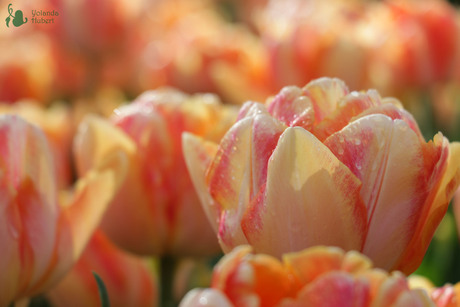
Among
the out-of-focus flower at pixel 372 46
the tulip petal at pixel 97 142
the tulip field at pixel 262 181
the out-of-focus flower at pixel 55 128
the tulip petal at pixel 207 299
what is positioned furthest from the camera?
the out-of-focus flower at pixel 372 46

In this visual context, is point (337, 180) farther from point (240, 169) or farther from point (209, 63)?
point (209, 63)

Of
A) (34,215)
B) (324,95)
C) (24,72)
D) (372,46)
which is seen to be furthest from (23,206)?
(24,72)

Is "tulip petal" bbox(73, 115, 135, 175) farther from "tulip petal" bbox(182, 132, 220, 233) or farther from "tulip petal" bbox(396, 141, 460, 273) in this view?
"tulip petal" bbox(396, 141, 460, 273)

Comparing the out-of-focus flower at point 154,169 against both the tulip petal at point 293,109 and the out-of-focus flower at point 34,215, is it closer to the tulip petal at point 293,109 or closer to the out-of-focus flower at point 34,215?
the out-of-focus flower at point 34,215

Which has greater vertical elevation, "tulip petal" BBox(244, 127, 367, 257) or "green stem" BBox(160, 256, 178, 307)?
"tulip petal" BBox(244, 127, 367, 257)

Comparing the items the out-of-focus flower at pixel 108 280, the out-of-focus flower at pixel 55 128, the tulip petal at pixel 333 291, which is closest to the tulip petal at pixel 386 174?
the tulip petal at pixel 333 291

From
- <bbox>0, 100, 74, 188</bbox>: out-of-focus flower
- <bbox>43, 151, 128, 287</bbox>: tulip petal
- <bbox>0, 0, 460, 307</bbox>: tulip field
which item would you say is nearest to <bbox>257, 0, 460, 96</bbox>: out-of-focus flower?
<bbox>0, 0, 460, 307</bbox>: tulip field
